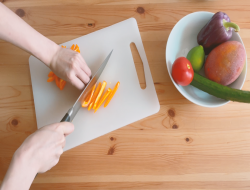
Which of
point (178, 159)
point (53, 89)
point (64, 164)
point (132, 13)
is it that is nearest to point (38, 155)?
point (64, 164)

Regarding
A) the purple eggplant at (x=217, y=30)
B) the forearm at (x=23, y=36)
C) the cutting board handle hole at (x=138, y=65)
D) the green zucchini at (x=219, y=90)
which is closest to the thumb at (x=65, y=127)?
the forearm at (x=23, y=36)

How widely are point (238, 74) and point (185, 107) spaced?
28 cm

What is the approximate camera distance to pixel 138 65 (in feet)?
3.30

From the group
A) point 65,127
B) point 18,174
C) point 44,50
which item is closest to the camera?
point 18,174

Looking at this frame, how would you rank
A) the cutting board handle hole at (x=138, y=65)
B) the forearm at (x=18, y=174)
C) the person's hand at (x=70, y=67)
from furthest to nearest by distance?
the cutting board handle hole at (x=138, y=65), the person's hand at (x=70, y=67), the forearm at (x=18, y=174)

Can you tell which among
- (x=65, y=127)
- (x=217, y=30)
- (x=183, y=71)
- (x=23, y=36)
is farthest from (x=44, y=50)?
(x=217, y=30)

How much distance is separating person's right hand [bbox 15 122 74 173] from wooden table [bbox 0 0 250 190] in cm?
19

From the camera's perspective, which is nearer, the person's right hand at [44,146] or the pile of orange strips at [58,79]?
the person's right hand at [44,146]

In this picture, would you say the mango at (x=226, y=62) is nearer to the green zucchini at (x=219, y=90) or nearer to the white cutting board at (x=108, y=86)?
the green zucchini at (x=219, y=90)

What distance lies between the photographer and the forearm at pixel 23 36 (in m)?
0.78

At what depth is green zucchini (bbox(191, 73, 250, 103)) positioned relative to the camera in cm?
82

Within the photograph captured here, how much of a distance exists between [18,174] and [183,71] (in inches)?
29.0

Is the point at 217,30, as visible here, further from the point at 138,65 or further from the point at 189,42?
the point at 138,65

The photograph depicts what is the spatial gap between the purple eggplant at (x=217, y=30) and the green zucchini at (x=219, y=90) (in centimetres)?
18
